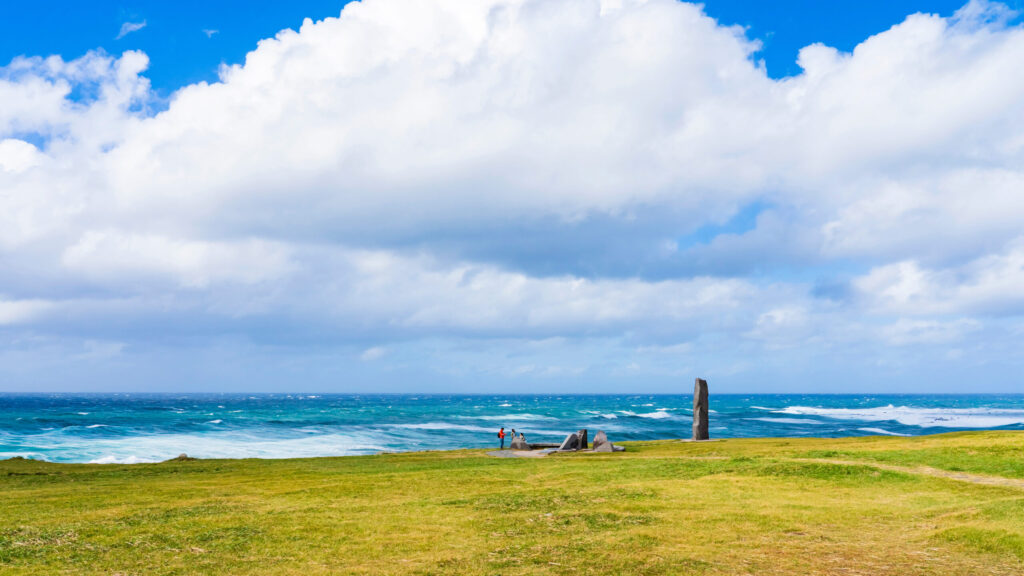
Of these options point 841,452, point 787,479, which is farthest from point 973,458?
point 787,479

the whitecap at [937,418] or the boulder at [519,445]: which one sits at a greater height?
the boulder at [519,445]

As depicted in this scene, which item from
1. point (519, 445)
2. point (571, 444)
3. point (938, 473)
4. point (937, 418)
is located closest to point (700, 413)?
point (571, 444)

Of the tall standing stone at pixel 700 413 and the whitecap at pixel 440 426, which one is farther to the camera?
the whitecap at pixel 440 426

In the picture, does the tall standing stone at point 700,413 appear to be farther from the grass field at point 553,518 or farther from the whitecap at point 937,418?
the whitecap at point 937,418

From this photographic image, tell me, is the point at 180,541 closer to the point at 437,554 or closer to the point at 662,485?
the point at 437,554

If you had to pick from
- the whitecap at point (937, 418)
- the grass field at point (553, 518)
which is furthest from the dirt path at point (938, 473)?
the whitecap at point (937, 418)

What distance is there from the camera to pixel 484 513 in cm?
1788

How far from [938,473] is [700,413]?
2215cm

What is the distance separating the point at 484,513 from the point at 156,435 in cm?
7833

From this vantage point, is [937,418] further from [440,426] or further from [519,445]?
[519,445]

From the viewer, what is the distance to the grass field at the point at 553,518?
509 inches

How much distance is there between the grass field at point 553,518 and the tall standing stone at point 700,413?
50.6ft

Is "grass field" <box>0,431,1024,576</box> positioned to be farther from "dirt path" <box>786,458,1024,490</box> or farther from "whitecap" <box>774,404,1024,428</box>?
"whitecap" <box>774,404,1024,428</box>

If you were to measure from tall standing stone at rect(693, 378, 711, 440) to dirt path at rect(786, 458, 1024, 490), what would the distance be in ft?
56.6
